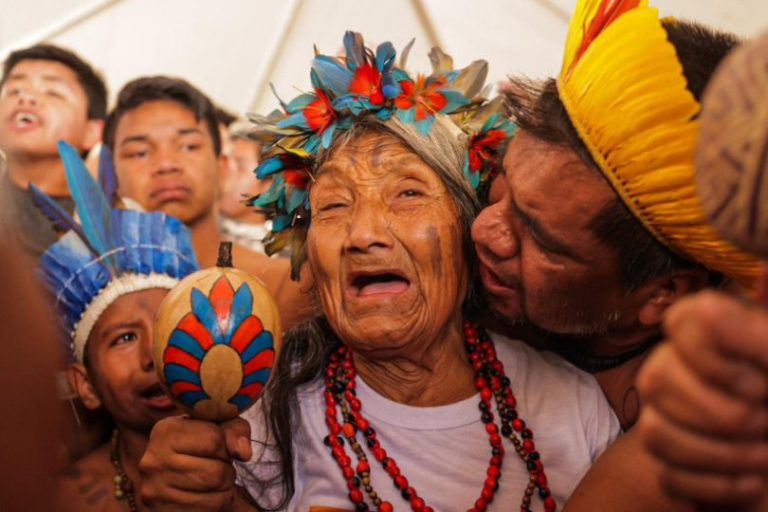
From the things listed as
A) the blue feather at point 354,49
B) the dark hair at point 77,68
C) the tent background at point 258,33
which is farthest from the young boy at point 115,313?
the tent background at point 258,33

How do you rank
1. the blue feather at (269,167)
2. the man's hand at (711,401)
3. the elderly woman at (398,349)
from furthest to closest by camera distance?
the blue feather at (269,167) → the elderly woman at (398,349) → the man's hand at (711,401)

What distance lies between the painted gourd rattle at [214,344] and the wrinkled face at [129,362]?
753 millimetres

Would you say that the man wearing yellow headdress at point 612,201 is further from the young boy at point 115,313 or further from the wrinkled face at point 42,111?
the wrinkled face at point 42,111

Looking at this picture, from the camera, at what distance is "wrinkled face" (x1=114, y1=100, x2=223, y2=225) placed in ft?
A: 14.4

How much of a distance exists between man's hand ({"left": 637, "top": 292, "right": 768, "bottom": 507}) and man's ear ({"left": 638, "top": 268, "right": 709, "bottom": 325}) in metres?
1.19

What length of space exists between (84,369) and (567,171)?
5.73 ft

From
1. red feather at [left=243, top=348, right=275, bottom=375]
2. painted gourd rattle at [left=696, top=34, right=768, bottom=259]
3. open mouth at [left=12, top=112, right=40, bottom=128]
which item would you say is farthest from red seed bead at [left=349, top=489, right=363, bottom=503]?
open mouth at [left=12, top=112, right=40, bottom=128]

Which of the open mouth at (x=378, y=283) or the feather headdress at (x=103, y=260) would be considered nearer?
the open mouth at (x=378, y=283)

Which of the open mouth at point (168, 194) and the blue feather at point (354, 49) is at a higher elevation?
the blue feather at point (354, 49)

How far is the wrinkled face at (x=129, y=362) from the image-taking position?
2881mm

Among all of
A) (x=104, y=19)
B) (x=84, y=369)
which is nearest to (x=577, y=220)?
(x=84, y=369)

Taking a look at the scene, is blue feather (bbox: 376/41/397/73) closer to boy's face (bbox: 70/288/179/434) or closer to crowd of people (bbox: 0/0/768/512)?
crowd of people (bbox: 0/0/768/512)

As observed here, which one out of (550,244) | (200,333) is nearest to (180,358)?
(200,333)

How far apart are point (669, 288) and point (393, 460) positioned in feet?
2.83
